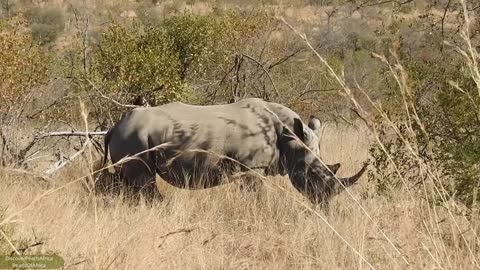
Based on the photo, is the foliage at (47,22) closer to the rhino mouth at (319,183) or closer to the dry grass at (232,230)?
the dry grass at (232,230)

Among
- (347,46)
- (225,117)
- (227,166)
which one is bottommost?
(347,46)

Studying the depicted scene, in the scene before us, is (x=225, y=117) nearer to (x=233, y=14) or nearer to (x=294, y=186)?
(x=294, y=186)

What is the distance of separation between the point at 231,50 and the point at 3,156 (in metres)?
4.96

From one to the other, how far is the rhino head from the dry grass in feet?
0.62

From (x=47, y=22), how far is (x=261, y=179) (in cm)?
2995

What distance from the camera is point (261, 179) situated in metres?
3.84

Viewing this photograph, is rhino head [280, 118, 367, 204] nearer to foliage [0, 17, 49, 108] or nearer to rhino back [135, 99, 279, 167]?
rhino back [135, 99, 279, 167]

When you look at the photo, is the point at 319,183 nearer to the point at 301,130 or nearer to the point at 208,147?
the point at 301,130

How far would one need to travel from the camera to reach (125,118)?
6.93 m

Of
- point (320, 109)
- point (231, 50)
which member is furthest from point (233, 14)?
point (320, 109)

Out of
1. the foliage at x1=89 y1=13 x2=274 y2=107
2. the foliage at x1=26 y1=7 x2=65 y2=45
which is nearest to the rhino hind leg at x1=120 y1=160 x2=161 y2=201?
the foliage at x1=89 y1=13 x2=274 y2=107

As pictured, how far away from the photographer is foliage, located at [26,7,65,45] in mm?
29672

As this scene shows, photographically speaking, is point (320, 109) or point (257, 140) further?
point (320, 109)

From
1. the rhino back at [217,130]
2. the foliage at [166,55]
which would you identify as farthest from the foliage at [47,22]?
the rhino back at [217,130]
